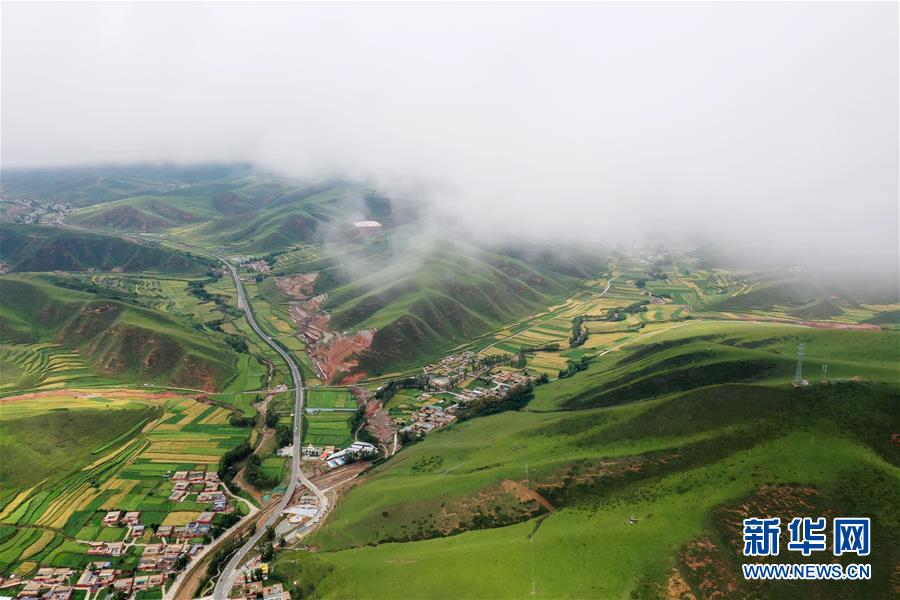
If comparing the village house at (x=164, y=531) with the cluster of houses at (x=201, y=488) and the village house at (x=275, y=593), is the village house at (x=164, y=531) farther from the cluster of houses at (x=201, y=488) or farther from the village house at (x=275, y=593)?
the village house at (x=275, y=593)

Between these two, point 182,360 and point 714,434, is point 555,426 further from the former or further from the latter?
point 182,360

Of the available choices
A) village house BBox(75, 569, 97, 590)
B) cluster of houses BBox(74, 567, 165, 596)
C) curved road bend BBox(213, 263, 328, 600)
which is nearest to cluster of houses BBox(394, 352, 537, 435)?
curved road bend BBox(213, 263, 328, 600)

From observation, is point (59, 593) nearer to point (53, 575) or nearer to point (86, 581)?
point (86, 581)

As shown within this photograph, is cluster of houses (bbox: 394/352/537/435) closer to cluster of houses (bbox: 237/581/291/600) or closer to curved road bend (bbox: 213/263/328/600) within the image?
curved road bend (bbox: 213/263/328/600)

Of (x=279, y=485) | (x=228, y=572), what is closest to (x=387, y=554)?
(x=228, y=572)

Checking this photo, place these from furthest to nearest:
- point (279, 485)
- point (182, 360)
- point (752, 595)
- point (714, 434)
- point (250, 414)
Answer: point (182, 360) → point (250, 414) → point (279, 485) → point (714, 434) → point (752, 595)

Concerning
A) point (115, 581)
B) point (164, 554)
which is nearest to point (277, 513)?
point (164, 554)
